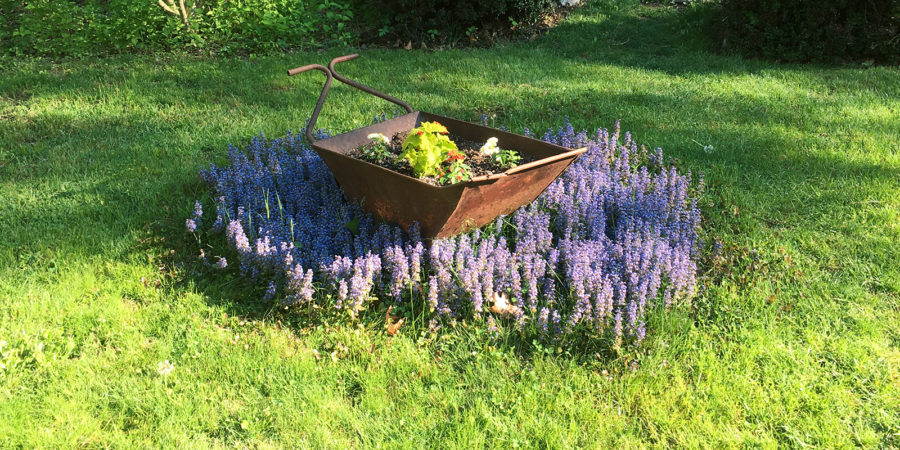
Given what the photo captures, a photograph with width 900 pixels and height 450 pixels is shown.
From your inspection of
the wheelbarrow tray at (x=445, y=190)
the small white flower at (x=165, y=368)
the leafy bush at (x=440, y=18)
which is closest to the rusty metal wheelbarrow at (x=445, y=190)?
the wheelbarrow tray at (x=445, y=190)

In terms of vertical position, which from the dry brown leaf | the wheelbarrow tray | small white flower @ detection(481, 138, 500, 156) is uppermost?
small white flower @ detection(481, 138, 500, 156)

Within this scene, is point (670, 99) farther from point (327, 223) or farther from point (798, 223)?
point (327, 223)

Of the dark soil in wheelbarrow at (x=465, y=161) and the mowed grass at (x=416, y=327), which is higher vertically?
the dark soil in wheelbarrow at (x=465, y=161)

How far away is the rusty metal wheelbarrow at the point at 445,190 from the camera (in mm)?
3059

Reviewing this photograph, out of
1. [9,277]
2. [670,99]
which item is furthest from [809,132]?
[9,277]

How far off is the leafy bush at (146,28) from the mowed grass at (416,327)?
1949mm

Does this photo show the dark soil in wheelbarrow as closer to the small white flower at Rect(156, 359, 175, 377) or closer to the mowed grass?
the mowed grass

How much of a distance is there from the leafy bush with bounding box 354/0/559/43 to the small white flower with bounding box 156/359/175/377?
20.1ft

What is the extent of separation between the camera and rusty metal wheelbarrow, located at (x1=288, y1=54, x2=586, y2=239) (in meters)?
3.06

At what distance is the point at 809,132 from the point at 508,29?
15.1 ft

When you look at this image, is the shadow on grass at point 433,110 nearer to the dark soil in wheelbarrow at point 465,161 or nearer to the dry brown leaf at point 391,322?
the dry brown leaf at point 391,322

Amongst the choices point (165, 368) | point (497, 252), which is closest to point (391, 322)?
point (497, 252)

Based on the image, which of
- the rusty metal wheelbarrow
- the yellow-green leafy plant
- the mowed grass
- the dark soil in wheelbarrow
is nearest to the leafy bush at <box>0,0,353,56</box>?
the mowed grass

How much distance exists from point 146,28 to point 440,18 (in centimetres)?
377
